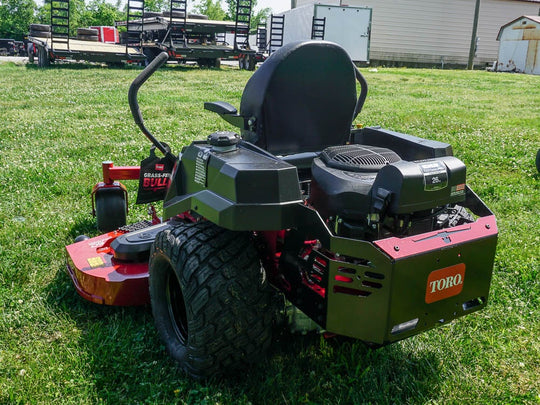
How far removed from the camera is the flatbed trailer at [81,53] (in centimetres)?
1664

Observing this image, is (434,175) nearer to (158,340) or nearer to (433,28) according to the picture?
(158,340)

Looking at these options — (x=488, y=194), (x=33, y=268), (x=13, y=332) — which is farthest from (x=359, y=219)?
(x=488, y=194)

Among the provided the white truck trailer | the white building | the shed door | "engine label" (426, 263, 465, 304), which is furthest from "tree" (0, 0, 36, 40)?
"engine label" (426, 263, 465, 304)

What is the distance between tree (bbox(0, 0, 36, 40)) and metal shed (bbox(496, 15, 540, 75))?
123 ft

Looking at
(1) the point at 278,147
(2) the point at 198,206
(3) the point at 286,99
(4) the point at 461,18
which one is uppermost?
(4) the point at 461,18

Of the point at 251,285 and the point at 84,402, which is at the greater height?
the point at 251,285

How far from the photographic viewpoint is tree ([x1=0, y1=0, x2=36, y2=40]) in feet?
151

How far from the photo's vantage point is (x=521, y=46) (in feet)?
87.6

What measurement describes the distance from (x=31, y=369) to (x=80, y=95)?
31.7 feet

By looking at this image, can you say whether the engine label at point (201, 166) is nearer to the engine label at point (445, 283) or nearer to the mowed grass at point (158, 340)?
the mowed grass at point (158, 340)

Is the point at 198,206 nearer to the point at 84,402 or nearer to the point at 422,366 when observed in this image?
the point at 84,402

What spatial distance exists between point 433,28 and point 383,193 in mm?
29784

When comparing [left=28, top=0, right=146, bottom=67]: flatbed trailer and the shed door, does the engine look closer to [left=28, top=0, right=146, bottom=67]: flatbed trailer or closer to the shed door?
[left=28, top=0, right=146, bottom=67]: flatbed trailer

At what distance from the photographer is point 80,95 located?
11.3m
